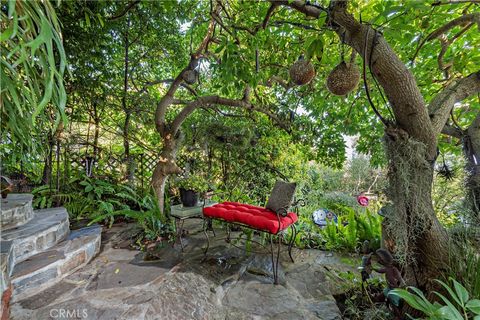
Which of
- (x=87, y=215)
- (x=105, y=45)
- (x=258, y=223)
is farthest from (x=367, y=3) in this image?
(x=87, y=215)

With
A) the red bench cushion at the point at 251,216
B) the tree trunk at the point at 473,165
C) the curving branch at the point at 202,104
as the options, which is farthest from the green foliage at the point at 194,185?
the tree trunk at the point at 473,165

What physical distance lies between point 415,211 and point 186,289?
1682mm

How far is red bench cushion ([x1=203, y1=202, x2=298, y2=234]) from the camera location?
2072mm

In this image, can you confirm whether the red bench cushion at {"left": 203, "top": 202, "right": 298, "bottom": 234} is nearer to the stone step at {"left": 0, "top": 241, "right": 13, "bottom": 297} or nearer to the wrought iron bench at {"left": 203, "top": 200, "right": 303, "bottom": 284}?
the wrought iron bench at {"left": 203, "top": 200, "right": 303, "bottom": 284}

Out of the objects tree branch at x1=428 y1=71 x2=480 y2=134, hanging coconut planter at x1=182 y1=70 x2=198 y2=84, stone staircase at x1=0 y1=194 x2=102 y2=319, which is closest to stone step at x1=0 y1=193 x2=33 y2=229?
stone staircase at x1=0 y1=194 x2=102 y2=319

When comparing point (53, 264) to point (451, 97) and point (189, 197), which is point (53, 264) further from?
point (451, 97)

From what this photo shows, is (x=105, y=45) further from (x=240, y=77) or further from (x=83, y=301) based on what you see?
(x=83, y=301)

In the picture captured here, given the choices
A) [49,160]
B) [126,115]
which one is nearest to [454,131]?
[126,115]

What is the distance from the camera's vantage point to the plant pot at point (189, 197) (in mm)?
2906

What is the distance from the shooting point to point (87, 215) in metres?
3.03

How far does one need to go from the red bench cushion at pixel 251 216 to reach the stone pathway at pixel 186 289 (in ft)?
1.47

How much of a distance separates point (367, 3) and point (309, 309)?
8.47ft

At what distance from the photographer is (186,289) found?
1.70 meters

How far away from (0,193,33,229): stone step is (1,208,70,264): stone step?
51mm
